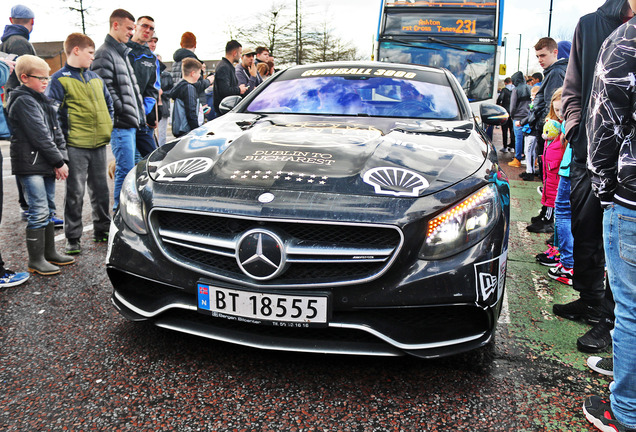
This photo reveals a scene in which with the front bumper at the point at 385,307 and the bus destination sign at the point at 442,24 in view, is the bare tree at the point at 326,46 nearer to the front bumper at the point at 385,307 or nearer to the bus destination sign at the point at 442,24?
the bus destination sign at the point at 442,24

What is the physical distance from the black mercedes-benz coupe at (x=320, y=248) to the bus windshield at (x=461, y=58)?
31.4 feet

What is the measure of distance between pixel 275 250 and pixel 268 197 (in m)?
0.23

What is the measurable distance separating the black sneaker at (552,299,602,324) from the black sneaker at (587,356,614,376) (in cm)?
63

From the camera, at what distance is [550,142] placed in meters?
4.39

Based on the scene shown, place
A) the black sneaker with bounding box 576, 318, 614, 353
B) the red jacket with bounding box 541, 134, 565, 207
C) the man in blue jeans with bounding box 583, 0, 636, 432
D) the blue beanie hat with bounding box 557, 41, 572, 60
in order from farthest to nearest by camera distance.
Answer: the blue beanie hat with bounding box 557, 41, 572, 60 < the red jacket with bounding box 541, 134, 565, 207 < the black sneaker with bounding box 576, 318, 614, 353 < the man in blue jeans with bounding box 583, 0, 636, 432

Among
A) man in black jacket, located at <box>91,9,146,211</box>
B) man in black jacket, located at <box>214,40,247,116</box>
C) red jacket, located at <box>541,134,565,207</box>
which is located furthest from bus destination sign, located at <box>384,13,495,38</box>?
man in black jacket, located at <box>91,9,146,211</box>

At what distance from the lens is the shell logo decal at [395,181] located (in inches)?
86.8

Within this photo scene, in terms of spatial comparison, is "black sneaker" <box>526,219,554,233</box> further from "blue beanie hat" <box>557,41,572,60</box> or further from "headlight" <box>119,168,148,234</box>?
"headlight" <box>119,168,148,234</box>

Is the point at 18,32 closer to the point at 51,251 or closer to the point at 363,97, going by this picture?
the point at 51,251

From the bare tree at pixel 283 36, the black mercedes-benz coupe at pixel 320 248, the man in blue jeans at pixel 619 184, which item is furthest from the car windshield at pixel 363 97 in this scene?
the bare tree at pixel 283 36

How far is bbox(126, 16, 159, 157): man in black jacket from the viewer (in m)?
5.48

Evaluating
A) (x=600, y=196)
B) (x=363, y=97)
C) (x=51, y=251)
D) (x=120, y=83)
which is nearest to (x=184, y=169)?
(x=363, y=97)

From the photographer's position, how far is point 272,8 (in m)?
30.3

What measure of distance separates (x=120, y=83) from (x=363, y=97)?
2.41 m
